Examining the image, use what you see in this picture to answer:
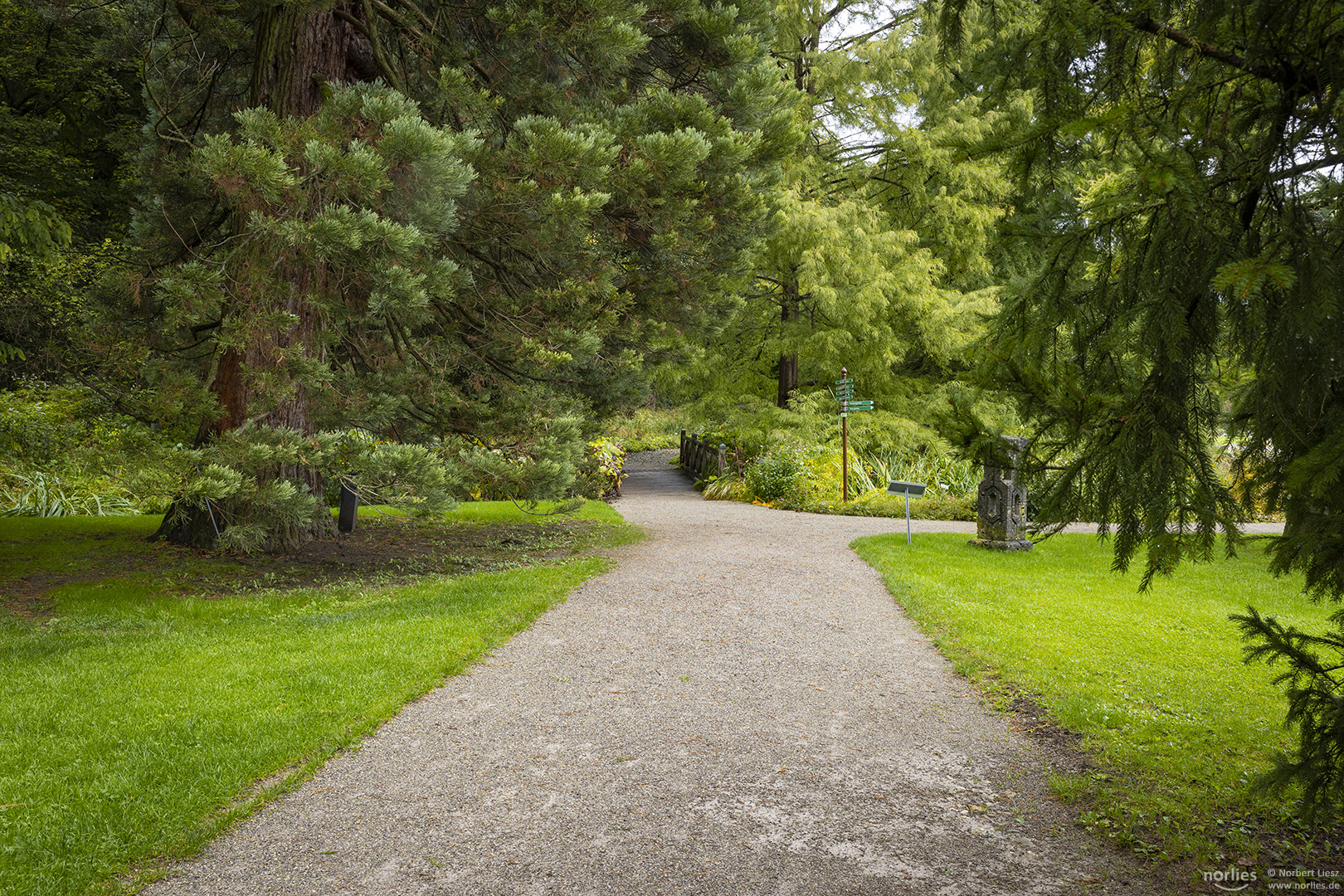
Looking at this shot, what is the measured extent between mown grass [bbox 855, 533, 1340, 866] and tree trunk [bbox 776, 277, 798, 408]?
908cm

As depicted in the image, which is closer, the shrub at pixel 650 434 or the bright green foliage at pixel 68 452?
the bright green foliage at pixel 68 452

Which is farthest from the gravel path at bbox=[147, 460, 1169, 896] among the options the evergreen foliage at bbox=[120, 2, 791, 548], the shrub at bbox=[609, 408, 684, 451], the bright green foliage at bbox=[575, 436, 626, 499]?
the shrub at bbox=[609, 408, 684, 451]

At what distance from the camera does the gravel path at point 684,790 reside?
3.05 metres

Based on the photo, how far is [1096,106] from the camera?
3293 millimetres

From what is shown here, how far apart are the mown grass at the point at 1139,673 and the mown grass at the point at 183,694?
3576 millimetres

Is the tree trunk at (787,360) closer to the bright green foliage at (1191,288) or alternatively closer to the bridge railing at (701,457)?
the bridge railing at (701,457)

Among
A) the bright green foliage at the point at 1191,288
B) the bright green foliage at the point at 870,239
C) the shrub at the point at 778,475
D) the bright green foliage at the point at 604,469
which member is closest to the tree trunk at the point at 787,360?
the bright green foliage at the point at 870,239

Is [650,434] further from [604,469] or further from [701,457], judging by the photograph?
[604,469]

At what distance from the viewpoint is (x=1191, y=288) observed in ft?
8.94

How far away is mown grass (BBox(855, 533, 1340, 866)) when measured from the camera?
3.37 meters

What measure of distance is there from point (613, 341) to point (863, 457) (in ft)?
26.5

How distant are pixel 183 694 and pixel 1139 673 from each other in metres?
5.94

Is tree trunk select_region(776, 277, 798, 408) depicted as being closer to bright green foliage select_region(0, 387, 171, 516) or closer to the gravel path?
bright green foliage select_region(0, 387, 171, 516)

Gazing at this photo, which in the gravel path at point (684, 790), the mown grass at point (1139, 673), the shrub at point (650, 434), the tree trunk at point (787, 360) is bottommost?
the gravel path at point (684, 790)
